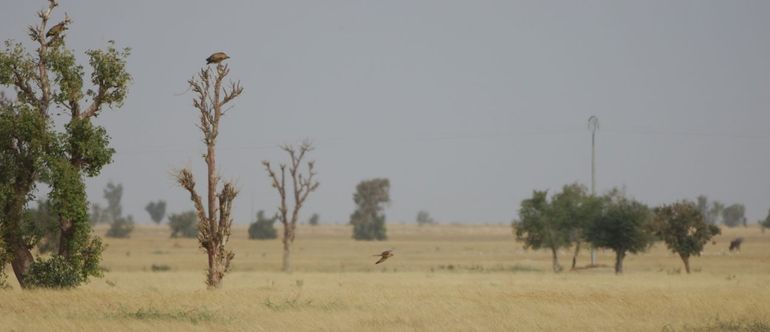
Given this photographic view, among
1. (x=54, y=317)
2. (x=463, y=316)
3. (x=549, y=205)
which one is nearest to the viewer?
(x=54, y=317)

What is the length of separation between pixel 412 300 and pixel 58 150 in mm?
13329

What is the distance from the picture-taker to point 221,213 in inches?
1518

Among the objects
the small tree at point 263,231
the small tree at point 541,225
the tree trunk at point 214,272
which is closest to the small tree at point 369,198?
the small tree at point 263,231

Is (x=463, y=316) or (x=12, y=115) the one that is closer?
(x=463, y=316)

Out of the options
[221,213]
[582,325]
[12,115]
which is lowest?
[582,325]

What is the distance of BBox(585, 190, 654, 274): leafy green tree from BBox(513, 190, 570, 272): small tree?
16.7 feet

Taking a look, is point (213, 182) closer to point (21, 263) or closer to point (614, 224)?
point (21, 263)

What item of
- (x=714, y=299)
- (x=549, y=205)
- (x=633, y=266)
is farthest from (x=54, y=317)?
(x=633, y=266)

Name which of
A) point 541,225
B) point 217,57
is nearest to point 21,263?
point 217,57

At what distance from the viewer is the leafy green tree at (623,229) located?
71.2 m

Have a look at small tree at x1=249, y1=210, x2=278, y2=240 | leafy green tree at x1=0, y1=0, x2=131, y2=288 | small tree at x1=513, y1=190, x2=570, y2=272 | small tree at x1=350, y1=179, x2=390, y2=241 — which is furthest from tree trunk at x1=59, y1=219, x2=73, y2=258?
small tree at x1=350, y1=179, x2=390, y2=241

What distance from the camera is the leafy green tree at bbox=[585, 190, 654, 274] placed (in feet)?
234

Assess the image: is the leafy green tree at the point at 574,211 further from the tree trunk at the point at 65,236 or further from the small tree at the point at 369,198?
the small tree at the point at 369,198

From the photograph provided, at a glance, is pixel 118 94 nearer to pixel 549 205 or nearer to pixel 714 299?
pixel 714 299
